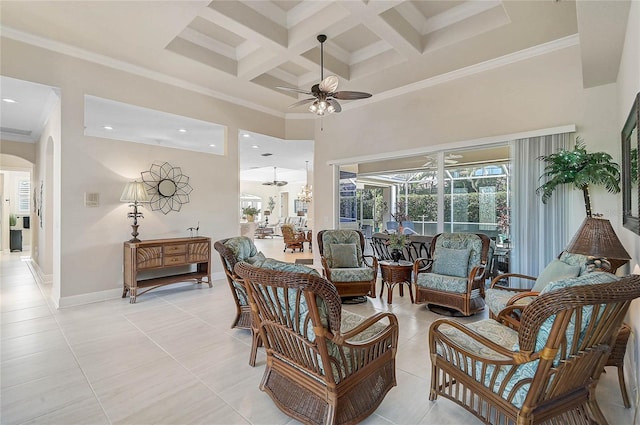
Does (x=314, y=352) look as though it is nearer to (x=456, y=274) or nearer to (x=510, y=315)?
(x=510, y=315)

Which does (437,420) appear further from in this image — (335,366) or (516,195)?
(516,195)

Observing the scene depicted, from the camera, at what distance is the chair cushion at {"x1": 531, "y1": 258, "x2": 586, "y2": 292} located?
2.60 meters

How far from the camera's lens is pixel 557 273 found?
2748 mm

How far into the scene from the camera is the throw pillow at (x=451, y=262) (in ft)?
12.9

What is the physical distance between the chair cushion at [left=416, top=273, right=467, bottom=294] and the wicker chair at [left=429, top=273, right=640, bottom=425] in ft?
5.98

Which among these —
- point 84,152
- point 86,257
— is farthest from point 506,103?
point 86,257

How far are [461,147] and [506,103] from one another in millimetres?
817

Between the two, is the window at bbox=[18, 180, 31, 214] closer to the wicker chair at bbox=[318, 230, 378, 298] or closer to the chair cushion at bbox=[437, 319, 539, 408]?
the wicker chair at bbox=[318, 230, 378, 298]

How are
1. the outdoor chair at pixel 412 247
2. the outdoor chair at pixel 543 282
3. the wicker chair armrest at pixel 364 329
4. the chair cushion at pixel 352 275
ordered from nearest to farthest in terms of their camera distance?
the wicker chair armrest at pixel 364 329, the outdoor chair at pixel 543 282, the chair cushion at pixel 352 275, the outdoor chair at pixel 412 247

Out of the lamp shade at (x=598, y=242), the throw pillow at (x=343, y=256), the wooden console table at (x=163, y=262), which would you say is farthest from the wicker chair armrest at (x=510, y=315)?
the wooden console table at (x=163, y=262)

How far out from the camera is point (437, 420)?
193 cm

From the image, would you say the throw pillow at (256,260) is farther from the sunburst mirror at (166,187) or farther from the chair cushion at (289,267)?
the sunburst mirror at (166,187)

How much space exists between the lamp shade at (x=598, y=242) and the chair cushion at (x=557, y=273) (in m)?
0.33

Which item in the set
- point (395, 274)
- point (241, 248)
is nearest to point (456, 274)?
point (395, 274)
